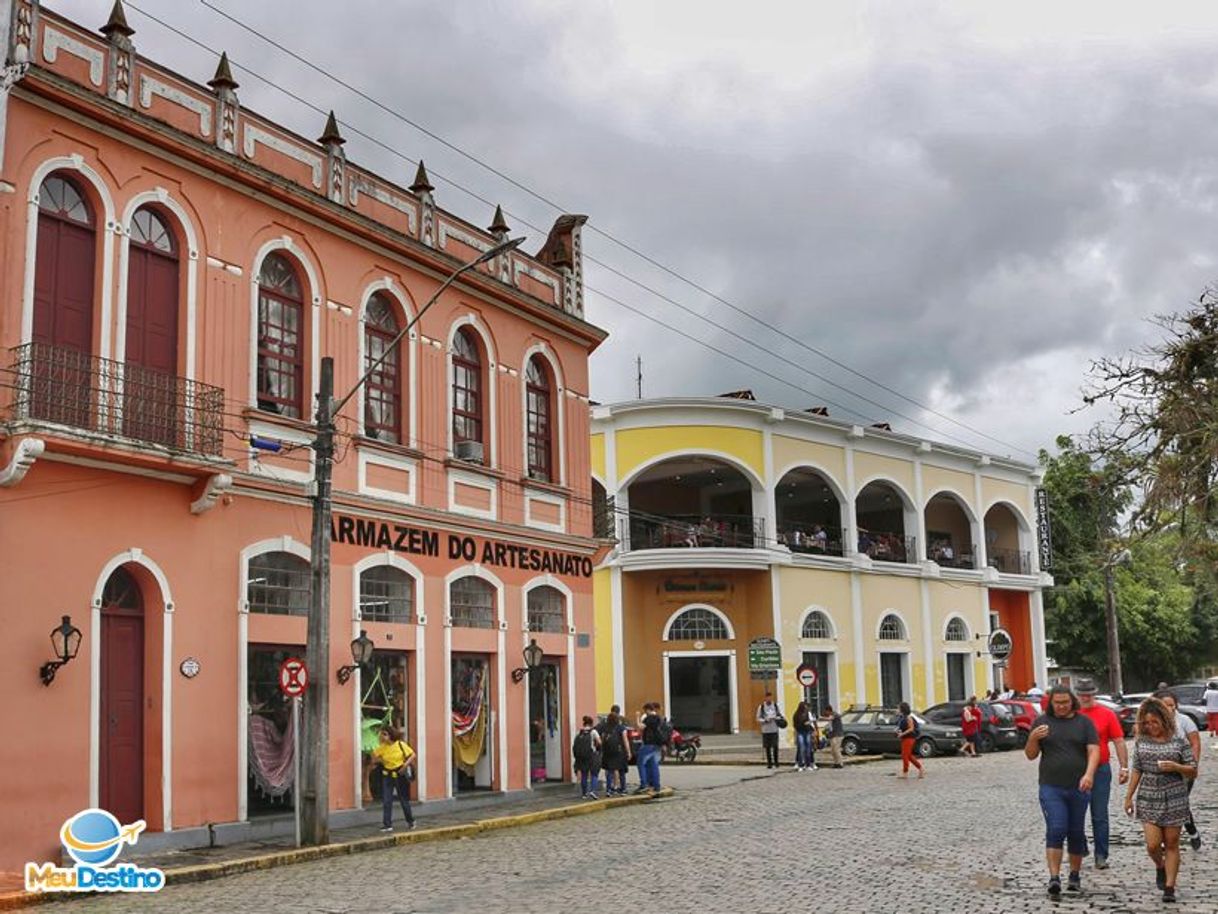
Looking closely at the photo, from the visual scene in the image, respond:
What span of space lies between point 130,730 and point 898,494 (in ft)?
116

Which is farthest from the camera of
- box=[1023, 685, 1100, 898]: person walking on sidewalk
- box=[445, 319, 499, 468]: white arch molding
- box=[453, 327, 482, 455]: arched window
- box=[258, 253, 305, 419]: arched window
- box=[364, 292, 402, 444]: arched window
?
box=[445, 319, 499, 468]: white arch molding

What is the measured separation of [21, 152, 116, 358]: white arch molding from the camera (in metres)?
15.6

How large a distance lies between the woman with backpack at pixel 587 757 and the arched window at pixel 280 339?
25.9 ft

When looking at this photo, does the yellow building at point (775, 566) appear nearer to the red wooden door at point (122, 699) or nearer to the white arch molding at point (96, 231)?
the red wooden door at point (122, 699)

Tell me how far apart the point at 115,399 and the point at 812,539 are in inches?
1238

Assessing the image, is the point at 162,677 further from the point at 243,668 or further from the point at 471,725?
the point at 471,725

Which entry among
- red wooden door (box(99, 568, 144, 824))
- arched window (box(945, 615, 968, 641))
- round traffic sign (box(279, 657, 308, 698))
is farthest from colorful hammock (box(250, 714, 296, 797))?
arched window (box(945, 615, 968, 641))

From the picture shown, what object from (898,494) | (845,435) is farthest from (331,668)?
(898,494)

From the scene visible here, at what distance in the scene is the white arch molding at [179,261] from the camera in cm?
1677

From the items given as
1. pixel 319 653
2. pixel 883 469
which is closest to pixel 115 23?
pixel 319 653

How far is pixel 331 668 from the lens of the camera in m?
19.7

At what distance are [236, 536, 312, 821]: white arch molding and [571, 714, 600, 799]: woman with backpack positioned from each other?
23.1ft

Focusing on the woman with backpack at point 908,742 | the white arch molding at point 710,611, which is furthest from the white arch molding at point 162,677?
the white arch molding at point 710,611

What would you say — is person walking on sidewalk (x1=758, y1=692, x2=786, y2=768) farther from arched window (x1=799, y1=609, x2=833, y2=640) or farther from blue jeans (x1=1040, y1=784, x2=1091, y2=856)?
blue jeans (x1=1040, y1=784, x2=1091, y2=856)
